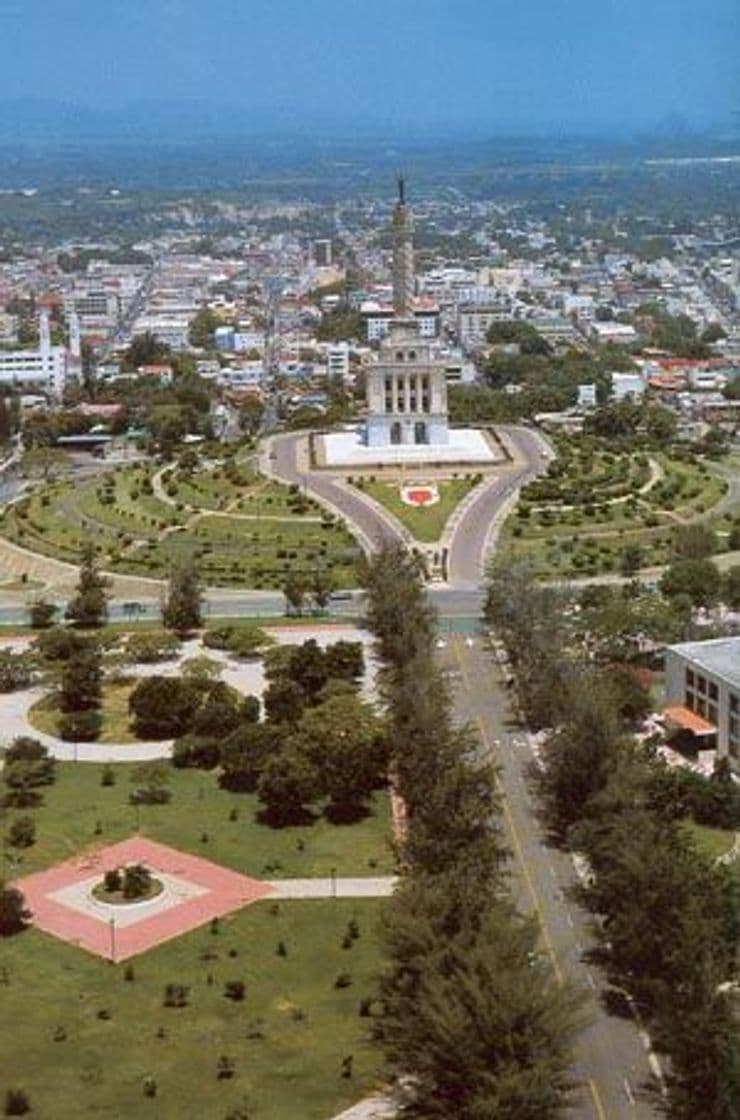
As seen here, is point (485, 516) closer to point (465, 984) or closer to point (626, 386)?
point (465, 984)

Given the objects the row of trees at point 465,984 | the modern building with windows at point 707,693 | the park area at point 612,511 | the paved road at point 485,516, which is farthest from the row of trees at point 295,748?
the park area at point 612,511

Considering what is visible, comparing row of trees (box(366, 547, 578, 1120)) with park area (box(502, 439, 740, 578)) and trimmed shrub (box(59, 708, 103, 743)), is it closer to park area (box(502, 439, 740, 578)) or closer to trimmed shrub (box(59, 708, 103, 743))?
trimmed shrub (box(59, 708, 103, 743))

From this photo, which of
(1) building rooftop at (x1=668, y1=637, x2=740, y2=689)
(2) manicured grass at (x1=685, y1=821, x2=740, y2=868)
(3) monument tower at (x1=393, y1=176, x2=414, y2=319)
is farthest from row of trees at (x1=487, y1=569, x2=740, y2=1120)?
(3) monument tower at (x1=393, y1=176, x2=414, y2=319)

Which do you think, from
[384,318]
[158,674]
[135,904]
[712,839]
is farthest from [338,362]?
[135,904]

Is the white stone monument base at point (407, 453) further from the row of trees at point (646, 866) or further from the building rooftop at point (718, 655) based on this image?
the building rooftop at point (718, 655)

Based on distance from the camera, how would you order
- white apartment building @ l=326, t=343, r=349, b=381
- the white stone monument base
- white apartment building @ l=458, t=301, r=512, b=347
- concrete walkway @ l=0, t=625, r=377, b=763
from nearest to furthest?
concrete walkway @ l=0, t=625, r=377, b=763 → the white stone monument base → white apartment building @ l=326, t=343, r=349, b=381 → white apartment building @ l=458, t=301, r=512, b=347

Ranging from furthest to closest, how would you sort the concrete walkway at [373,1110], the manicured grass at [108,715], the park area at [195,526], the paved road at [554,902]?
the park area at [195,526] → the manicured grass at [108,715] → the paved road at [554,902] → the concrete walkway at [373,1110]
